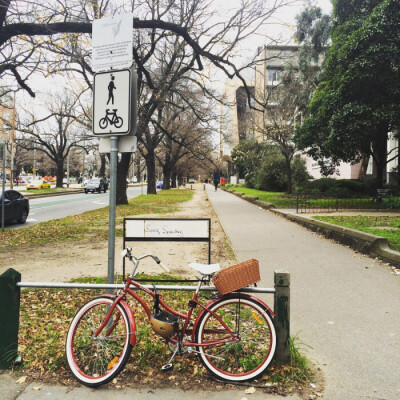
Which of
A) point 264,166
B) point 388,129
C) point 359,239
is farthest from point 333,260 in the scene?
point 264,166

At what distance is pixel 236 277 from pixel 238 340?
0.65 meters

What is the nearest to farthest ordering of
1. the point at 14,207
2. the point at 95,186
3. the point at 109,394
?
1. the point at 109,394
2. the point at 14,207
3. the point at 95,186

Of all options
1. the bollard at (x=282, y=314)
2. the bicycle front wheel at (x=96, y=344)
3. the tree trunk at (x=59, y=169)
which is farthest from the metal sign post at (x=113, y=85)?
the tree trunk at (x=59, y=169)

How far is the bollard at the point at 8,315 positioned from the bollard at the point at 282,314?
2.42m

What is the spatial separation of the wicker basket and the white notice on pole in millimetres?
2175

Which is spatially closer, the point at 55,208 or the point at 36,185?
the point at 55,208

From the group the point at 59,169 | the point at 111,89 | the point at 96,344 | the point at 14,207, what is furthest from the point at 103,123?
the point at 59,169

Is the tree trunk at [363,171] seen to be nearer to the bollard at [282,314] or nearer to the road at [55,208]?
the road at [55,208]

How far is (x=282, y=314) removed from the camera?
368cm

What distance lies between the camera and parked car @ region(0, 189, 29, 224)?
1576 cm

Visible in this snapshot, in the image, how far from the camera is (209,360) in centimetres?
365

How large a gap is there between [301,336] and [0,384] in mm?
3079

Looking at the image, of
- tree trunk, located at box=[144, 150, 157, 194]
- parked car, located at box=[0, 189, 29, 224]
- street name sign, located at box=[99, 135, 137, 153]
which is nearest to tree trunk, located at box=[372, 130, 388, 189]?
parked car, located at box=[0, 189, 29, 224]

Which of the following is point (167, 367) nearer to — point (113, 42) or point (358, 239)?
point (113, 42)
